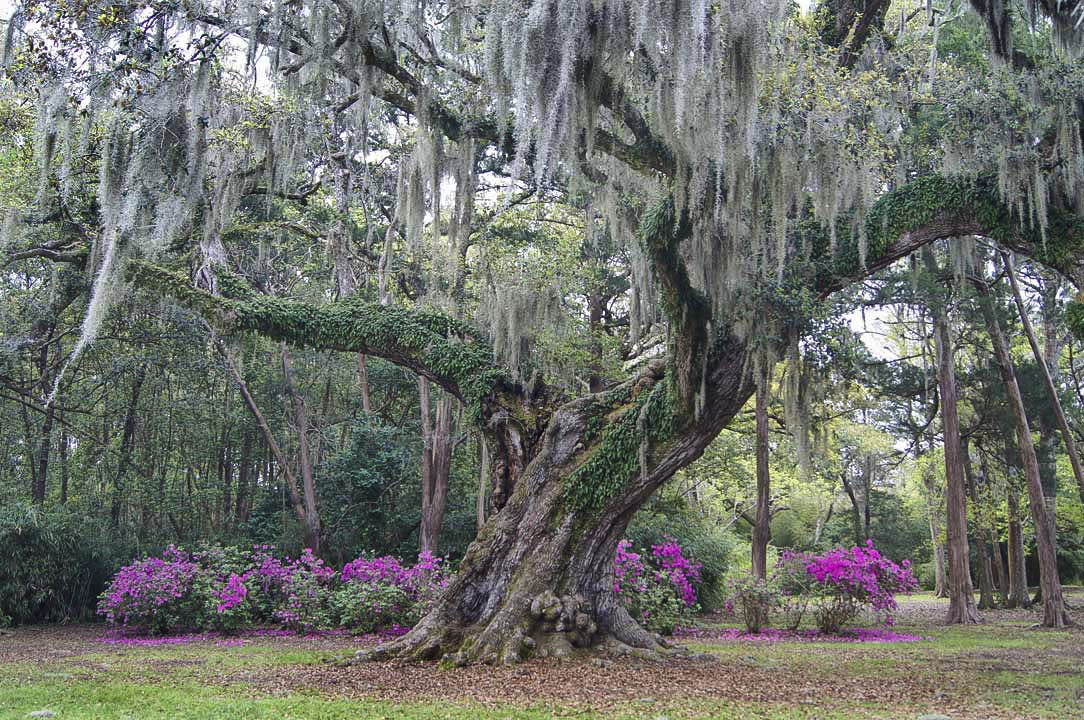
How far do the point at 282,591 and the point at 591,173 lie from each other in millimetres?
7365

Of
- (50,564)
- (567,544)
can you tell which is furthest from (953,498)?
(50,564)

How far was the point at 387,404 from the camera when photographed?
1822 centimetres

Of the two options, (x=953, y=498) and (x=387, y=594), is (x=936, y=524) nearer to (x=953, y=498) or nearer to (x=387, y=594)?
(x=953, y=498)

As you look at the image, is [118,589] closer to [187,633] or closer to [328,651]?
[187,633]

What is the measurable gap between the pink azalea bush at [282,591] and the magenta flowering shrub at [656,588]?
2.39 m

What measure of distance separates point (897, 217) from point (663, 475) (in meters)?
3.03

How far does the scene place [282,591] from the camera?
438 inches

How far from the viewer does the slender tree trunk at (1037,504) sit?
458 inches

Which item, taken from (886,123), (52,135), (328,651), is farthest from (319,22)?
(328,651)

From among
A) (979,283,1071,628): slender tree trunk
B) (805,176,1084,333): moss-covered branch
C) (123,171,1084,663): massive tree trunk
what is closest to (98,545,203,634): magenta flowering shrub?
(123,171,1084,663): massive tree trunk

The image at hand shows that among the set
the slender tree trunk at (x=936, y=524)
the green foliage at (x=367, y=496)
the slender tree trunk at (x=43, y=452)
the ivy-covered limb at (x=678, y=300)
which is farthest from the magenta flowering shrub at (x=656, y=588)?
the slender tree trunk at (x=43, y=452)

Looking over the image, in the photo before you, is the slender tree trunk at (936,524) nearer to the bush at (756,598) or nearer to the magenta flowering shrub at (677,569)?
the bush at (756,598)

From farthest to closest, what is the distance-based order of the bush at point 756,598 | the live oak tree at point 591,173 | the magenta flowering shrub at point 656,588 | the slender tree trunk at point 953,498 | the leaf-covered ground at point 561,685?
the slender tree trunk at point 953,498 → the bush at point 756,598 → the magenta flowering shrub at point 656,588 → the live oak tree at point 591,173 → the leaf-covered ground at point 561,685

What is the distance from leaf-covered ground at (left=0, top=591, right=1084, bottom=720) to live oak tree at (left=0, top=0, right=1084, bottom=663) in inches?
32.3
